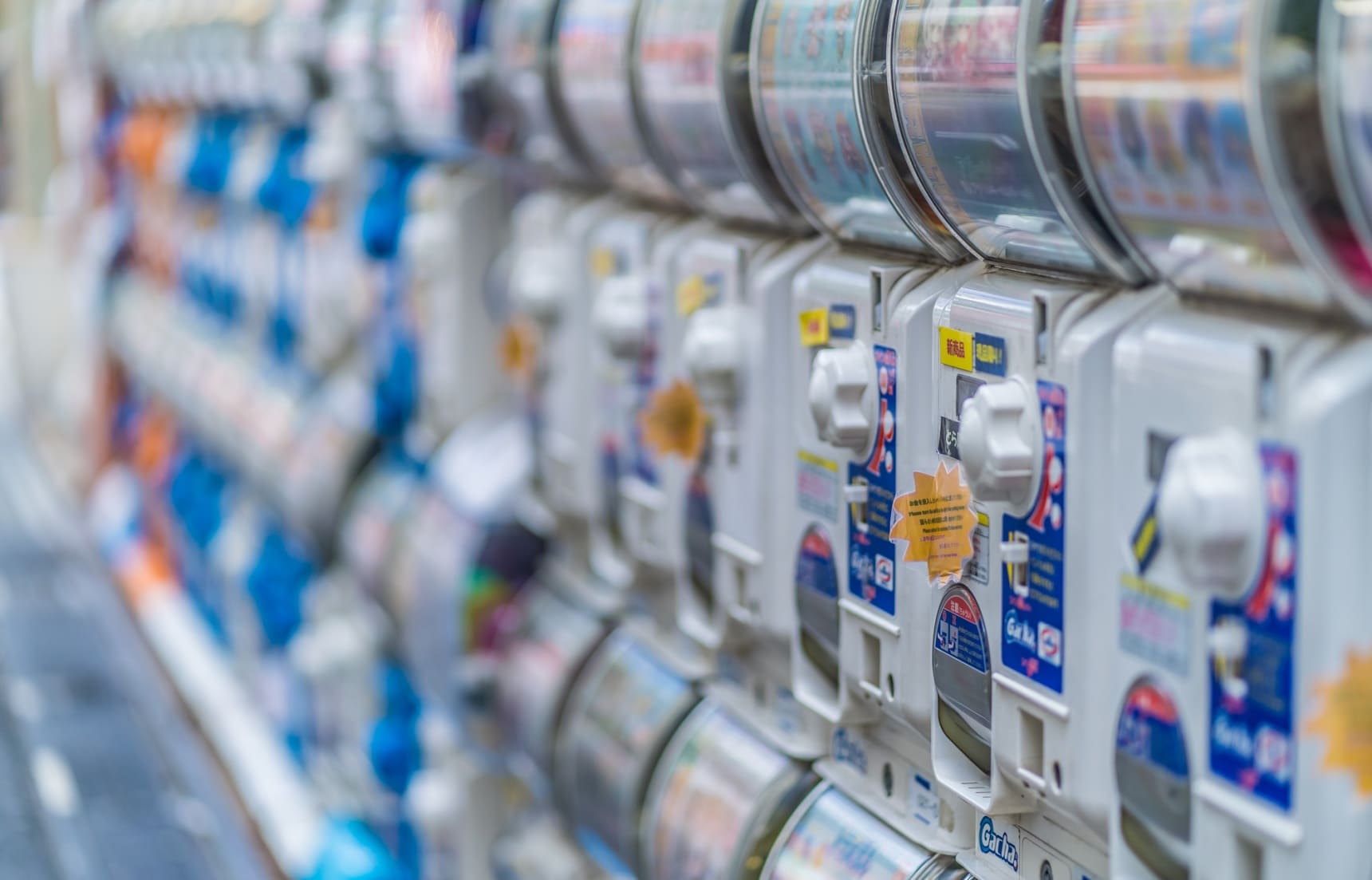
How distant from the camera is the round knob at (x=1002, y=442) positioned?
1314 mm

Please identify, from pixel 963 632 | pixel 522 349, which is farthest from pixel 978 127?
pixel 522 349

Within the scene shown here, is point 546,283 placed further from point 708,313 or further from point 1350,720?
point 1350,720

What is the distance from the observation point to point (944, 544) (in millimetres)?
1457

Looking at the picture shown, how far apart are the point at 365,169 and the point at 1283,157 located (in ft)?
9.16

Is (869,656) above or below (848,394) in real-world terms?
below

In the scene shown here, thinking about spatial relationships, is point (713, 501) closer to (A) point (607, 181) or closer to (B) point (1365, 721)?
(A) point (607, 181)

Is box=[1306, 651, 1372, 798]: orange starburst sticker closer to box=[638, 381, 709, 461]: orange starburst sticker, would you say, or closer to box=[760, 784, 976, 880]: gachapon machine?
box=[760, 784, 976, 880]: gachapon machine

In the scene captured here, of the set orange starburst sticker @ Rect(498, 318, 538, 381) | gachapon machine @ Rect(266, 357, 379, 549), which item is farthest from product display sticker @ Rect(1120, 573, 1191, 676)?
gachapon machine @ Rect(266, 357, 379, 549)

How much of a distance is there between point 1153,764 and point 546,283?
144cm

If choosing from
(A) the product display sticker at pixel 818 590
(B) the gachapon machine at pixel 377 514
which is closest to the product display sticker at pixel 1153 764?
(A) the product display sticker at pixel 818 590

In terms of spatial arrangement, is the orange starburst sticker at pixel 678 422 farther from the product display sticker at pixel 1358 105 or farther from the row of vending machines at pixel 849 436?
the product display sticker at pixel 1358 105

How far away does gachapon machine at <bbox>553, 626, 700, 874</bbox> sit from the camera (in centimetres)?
226

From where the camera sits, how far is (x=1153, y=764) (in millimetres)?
1227

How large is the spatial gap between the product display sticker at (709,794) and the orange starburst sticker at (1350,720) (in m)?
0.97
